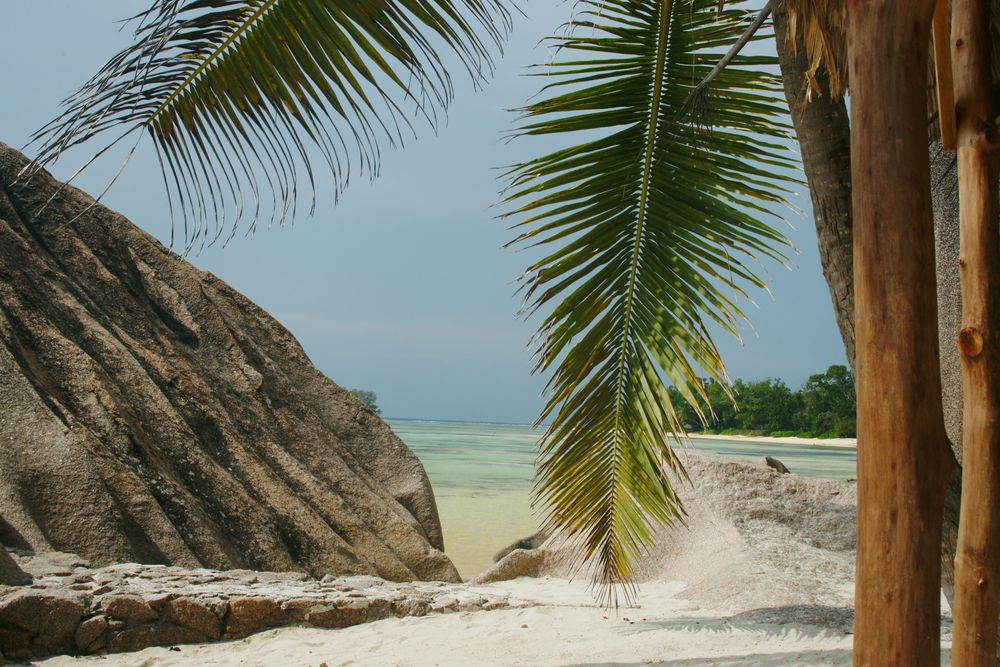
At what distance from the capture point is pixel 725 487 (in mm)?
7445

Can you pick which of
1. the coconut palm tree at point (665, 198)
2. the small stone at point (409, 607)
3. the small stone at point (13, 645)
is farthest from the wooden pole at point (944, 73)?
the small stone at point (13, 645)

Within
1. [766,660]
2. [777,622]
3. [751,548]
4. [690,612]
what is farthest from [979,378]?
[751,548]

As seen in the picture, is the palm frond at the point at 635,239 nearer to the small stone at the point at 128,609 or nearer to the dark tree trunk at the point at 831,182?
the dark tree trunk at the point at 831,182

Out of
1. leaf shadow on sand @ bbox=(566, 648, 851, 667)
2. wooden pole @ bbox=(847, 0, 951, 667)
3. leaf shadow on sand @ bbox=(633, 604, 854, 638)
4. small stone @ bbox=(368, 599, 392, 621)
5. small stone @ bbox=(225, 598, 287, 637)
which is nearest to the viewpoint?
wooden pole @ bbox=(847, 0, 951, 667)

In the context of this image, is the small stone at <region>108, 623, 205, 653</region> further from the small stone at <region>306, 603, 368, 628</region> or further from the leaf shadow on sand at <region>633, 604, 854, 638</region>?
the leaf shadow on sand at <region>633, 604, 854, 638</region>

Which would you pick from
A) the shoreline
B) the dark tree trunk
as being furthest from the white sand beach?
the shoreline

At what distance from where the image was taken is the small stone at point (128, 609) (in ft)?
13.8

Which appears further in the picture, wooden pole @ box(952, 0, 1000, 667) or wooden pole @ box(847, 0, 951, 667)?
wooden pole @ box(952, 0, 1000, 667)

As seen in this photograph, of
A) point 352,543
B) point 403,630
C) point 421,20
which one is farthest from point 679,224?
point 352,543

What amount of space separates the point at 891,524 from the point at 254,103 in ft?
7.65

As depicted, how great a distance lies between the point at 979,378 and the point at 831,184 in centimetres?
114

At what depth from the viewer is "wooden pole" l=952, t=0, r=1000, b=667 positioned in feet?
6.84

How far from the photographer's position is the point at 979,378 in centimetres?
213

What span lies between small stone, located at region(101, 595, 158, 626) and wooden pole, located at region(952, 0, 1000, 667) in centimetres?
391
